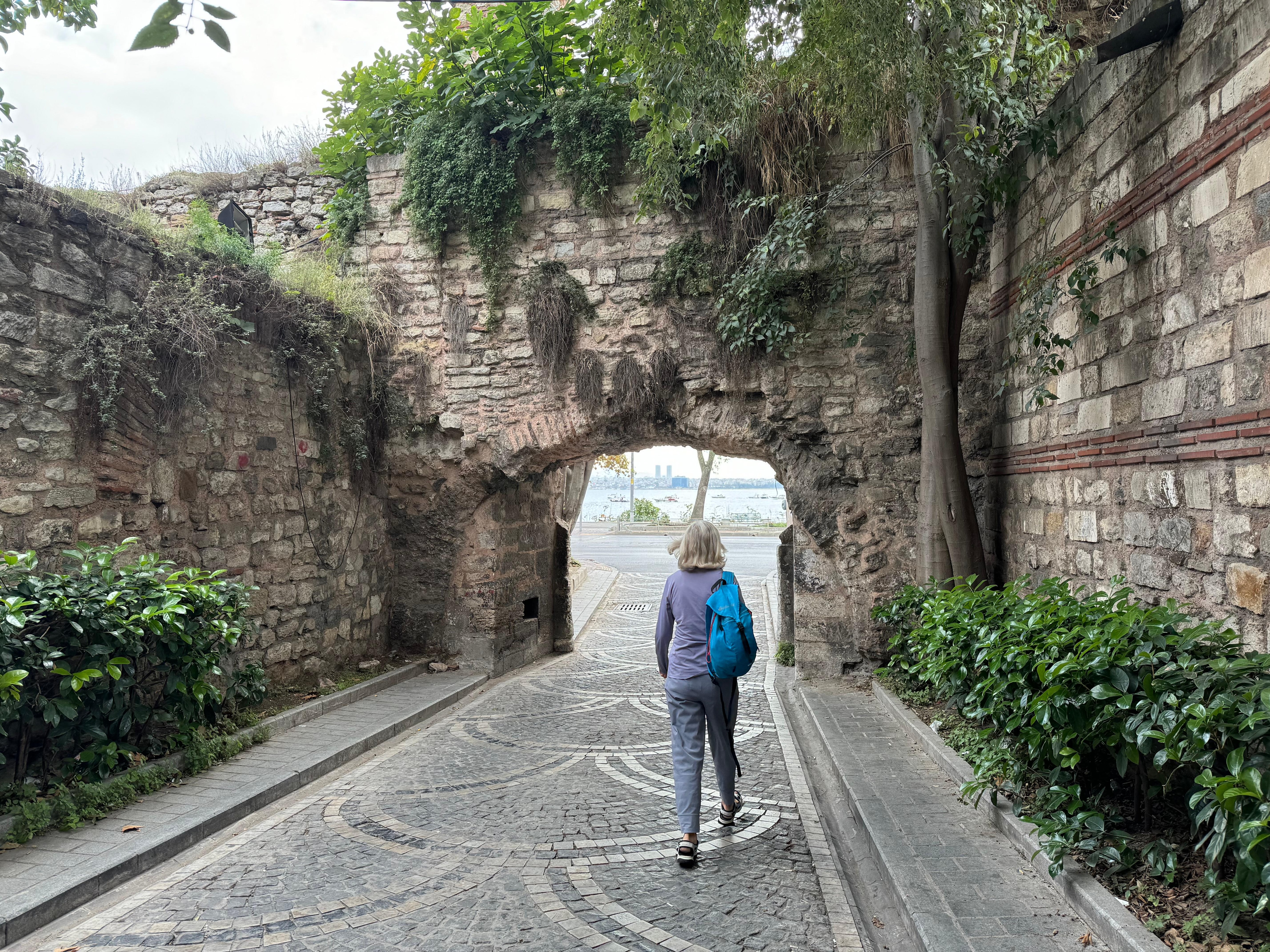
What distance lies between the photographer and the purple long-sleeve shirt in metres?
3.83

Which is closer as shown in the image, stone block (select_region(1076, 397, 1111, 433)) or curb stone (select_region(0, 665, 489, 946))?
curb stone (select_region(0, 665, 489, 946))

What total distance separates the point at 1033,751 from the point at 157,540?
16.4 ft

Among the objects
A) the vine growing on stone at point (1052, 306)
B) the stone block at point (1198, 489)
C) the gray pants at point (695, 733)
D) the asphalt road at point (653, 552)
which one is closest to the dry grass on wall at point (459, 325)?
the vine growing on stone at point (1052, 306)

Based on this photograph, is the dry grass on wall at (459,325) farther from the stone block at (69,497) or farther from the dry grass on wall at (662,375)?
the stone block at (69,497)

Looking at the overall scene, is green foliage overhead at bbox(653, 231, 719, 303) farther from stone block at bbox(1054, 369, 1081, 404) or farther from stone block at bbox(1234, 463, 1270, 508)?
stone block at bbox(1234, 463, 1270, 508)

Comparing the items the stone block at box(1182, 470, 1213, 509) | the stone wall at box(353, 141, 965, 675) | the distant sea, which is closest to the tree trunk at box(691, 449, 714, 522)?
the distant sea

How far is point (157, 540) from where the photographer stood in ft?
17.0

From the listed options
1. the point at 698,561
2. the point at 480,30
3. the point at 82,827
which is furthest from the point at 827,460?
the point at 82,827

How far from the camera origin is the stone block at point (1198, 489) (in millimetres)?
3445

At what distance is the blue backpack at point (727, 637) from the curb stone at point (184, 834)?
2.53 m

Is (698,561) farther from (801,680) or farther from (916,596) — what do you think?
(801,680)

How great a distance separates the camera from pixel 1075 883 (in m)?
2.73

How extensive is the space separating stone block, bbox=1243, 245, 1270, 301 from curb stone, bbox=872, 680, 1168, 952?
7.27 ft

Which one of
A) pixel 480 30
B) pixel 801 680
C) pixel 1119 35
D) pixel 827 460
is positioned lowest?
pixel 801 680
